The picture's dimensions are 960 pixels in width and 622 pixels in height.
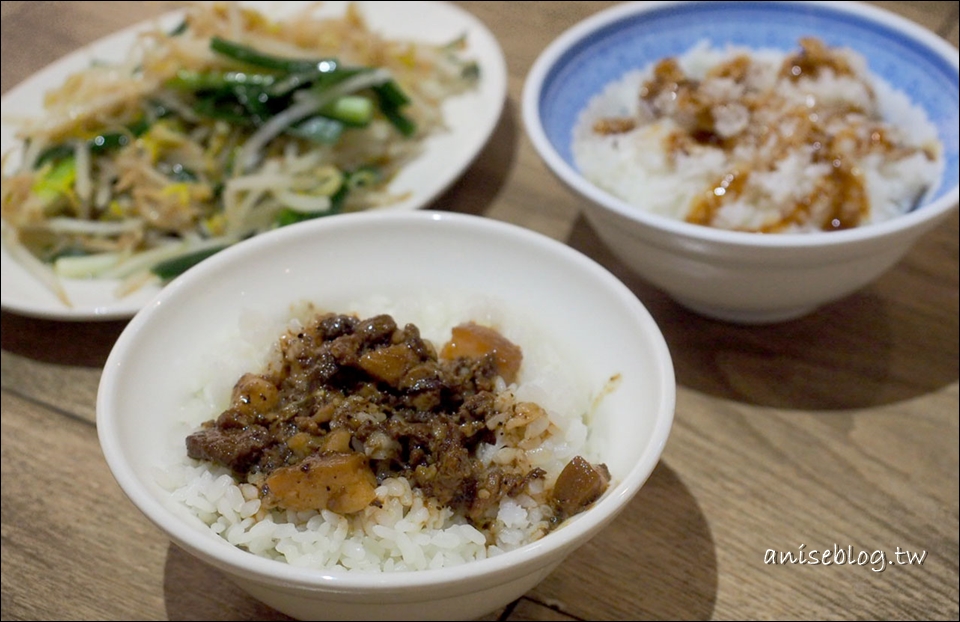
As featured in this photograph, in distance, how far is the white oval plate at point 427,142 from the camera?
2189mm

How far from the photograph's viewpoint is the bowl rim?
171 centimetres

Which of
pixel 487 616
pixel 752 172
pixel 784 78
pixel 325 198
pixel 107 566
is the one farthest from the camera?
pixel 325 198

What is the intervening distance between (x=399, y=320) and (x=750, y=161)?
1038mm

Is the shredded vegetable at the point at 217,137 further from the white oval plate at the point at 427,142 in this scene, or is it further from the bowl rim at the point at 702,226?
the bowl rim at the point at 702,226

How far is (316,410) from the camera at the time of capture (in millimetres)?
1408

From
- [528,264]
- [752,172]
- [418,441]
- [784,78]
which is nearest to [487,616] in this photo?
[418,441]

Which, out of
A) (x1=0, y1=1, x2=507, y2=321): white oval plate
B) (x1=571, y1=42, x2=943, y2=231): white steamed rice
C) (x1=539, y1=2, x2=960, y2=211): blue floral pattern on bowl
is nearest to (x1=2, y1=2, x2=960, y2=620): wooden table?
(x1=0, y1=1, x2=507, y2=321): white oval plate

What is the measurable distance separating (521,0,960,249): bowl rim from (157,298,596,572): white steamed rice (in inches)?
19.9

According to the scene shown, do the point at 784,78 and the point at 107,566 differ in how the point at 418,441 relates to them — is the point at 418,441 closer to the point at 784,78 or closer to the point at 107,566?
the point at 107,566

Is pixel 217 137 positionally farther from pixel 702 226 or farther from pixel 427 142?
pixel 702 226

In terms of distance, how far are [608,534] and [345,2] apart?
96.0 inches

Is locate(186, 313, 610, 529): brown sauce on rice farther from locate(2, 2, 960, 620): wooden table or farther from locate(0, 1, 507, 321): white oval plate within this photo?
locate(0, 1, 507, 321): white oval plate

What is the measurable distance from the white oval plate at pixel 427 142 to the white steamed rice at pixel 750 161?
1.64 ft

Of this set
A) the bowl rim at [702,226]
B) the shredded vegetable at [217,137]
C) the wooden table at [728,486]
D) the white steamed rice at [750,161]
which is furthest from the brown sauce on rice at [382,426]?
the shredded vegetable at [217,137]
